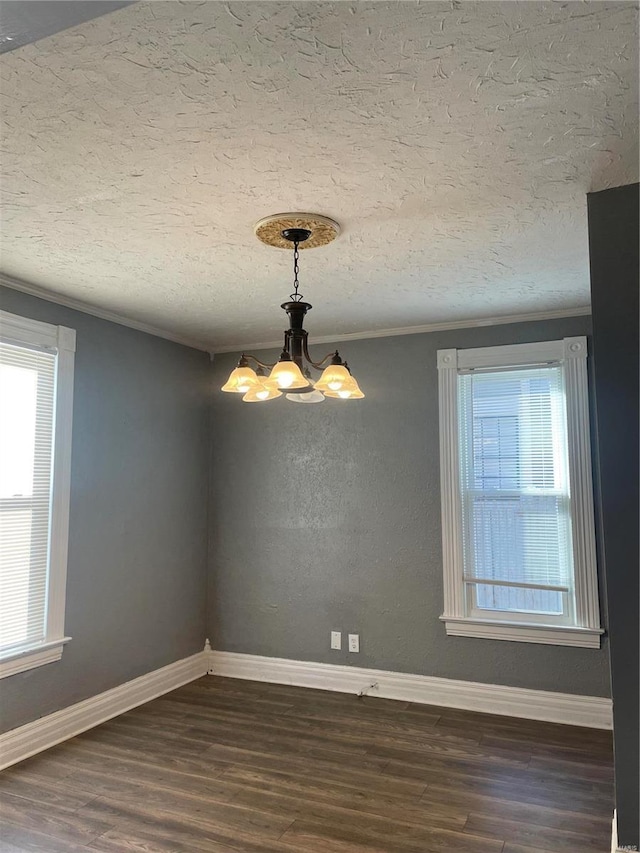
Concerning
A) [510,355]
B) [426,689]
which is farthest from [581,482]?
[426,689]

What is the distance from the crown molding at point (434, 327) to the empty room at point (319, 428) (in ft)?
0.10

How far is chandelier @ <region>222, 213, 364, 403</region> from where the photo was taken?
2424mm

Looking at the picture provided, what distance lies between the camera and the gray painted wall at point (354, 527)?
416 cm

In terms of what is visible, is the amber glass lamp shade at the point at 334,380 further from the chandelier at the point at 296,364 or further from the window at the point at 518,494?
the window at the point at 518,494

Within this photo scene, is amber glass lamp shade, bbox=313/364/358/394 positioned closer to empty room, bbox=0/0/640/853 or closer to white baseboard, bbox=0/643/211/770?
empty room, bbox=0/0/640/853

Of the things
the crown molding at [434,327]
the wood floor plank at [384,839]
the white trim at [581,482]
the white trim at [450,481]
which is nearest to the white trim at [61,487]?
the crown molding at [434,327]

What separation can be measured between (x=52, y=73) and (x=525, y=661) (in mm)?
3956

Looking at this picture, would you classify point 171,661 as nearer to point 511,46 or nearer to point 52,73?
point 52,73

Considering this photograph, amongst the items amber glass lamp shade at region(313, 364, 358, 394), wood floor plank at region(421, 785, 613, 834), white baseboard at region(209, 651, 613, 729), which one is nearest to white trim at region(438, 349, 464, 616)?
white baseboard at region(209, 651, 613, 729)

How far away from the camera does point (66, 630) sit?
363 cm

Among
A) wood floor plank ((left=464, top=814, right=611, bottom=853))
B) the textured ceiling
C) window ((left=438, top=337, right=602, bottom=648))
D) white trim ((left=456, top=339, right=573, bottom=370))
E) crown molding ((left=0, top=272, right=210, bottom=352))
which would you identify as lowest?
wood floor plank ((left=464, top=814, right=611, bottom=853))

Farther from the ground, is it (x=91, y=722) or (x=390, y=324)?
(x=390, y=324)

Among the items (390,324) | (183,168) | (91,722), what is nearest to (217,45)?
(183,168)

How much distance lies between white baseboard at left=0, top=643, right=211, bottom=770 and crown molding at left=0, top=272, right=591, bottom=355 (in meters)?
2.41
